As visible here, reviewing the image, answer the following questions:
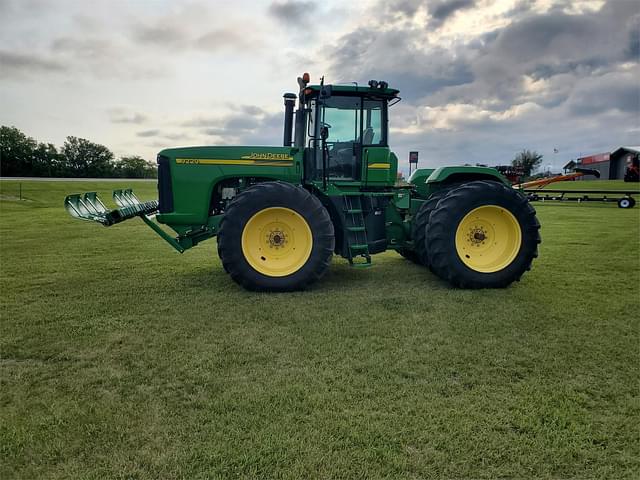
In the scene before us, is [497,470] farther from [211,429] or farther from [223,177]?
[223,177]

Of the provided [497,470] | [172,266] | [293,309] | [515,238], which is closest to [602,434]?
[497,470]

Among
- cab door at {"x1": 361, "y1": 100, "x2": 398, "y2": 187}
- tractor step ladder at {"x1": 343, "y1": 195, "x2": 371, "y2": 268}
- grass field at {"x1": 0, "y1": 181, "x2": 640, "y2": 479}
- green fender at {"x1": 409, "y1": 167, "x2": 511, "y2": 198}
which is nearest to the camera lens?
grass field at {"x1": 0, "y1": 181, "x2": 640, "y2": 479}

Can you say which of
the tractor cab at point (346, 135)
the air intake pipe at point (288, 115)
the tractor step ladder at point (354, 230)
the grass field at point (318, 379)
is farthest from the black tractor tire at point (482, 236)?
the air intake pipe at point (288, 115)

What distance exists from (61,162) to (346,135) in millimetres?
51070

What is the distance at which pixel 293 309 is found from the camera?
4984mm

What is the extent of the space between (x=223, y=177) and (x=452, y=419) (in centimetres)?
446

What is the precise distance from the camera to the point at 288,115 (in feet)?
22.4

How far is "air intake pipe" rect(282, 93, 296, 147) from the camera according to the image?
6.75m

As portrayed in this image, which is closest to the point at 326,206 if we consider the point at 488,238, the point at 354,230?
the point at 354,230

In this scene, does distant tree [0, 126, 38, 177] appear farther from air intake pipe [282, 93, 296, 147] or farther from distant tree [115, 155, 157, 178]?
air intake pipe [282, 93, 296, 147]

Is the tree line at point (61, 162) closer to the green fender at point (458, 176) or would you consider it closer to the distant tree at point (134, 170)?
the distant tree at point (134, 170)

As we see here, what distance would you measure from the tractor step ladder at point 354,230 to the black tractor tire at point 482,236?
2.86 feet

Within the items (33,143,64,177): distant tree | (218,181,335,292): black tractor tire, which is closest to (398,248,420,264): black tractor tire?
(218,181,335,292): black tractor tire

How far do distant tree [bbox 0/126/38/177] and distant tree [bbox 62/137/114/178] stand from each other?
306cm
